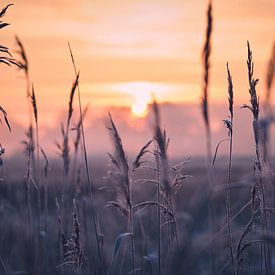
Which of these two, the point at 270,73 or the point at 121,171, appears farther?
the point at 270,73

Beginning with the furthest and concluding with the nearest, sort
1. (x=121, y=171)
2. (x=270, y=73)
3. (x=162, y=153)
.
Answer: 1. (x=270, y=73)
2. (x=121, y=171)
3. (x=162, y=153)

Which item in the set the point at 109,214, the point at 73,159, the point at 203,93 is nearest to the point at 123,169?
the point at 203,93

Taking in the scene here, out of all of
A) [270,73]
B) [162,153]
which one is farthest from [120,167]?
[270,73]

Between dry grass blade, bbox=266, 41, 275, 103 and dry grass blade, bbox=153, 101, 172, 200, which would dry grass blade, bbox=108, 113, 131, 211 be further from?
dry grass blade, bbox=266, 41, 275, 103

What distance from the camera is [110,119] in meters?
2.54

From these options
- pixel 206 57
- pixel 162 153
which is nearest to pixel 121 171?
pixel 162 153

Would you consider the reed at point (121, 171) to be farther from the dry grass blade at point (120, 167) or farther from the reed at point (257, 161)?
the reed at point (257, 161)

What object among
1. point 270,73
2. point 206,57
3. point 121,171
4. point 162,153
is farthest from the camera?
point 270,73

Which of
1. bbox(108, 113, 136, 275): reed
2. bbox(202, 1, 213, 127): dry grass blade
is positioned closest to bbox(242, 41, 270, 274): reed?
bbox(202, 1, 213, 127): dry grass blade

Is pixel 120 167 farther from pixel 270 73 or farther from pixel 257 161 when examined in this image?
pixel 270 73

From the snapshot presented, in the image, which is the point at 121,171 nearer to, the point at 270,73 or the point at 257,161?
the point at 257,161

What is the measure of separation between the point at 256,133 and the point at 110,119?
81 cm

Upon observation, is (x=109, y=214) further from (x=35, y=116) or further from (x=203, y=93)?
(x=203, y=93)

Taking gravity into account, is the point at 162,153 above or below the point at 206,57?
below
